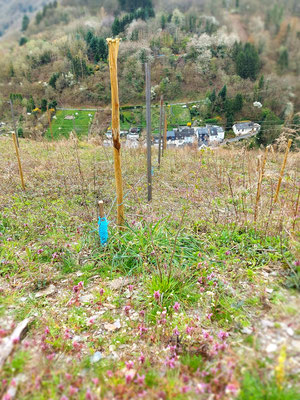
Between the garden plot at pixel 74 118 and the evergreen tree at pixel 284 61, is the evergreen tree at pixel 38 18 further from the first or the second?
the evergreen tree at pixel 284 61

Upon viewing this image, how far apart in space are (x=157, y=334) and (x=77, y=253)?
4.70ft

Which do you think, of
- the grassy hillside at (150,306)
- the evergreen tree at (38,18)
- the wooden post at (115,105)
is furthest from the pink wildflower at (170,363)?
the evergreen tree at (38,18)

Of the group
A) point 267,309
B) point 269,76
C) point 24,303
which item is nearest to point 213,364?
point 267,309

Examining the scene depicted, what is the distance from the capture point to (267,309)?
199 cm

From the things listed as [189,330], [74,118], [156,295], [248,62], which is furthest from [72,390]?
[248,62]

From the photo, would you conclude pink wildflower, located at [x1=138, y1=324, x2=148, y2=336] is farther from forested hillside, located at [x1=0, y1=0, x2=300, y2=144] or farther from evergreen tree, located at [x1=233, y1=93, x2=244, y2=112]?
evergreen tree, located at [x1=233, y1=93, x2=244, y2=112]

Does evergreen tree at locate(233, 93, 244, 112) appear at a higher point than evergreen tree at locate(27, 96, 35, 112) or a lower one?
higher

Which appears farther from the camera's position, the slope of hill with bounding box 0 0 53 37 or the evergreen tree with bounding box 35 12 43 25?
the slope of hill with bounding box 0 0 53 37

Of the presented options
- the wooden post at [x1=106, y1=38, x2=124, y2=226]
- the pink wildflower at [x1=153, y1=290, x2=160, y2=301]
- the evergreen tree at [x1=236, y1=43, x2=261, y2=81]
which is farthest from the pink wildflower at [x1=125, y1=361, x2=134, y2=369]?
the evergreen tree at [x1=236, y1=43, x2=261, y2=81]

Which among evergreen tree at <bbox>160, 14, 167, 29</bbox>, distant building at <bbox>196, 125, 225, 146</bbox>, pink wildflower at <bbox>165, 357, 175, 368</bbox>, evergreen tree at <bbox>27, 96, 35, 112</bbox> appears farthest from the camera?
evergreen tree at <bbox>160, 14, 167, 29</bbox>

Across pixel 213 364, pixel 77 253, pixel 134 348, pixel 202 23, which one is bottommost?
pixel 77 253

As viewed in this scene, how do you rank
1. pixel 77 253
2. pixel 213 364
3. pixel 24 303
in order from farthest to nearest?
pixel 77 253 → pixel 24 303 → pixel 213 364

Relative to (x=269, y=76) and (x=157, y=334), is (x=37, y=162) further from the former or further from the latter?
(x=269, y=76)

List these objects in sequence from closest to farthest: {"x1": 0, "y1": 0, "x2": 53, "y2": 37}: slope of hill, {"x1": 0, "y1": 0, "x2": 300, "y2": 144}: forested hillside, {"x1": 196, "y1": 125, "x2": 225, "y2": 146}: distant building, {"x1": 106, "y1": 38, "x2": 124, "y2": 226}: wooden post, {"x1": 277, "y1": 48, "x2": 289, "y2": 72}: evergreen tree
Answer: {"x1": 106, "y1": 38, "x2": 124, "y2": 226}: wooden post < {"x1": 196, "y1": 125, "x2": 225, "y2": 146}: distant building < {"x1": 277, "y1": 48, "x2": 289, "y2": 72}: evergreen tree < {"x1": 0, "y1": 0, "x2": 300, "y2": 144}: forested hillside < {"x1": 0, "y1": 0, "x2": 53, "y2": 37}: slope of hill
